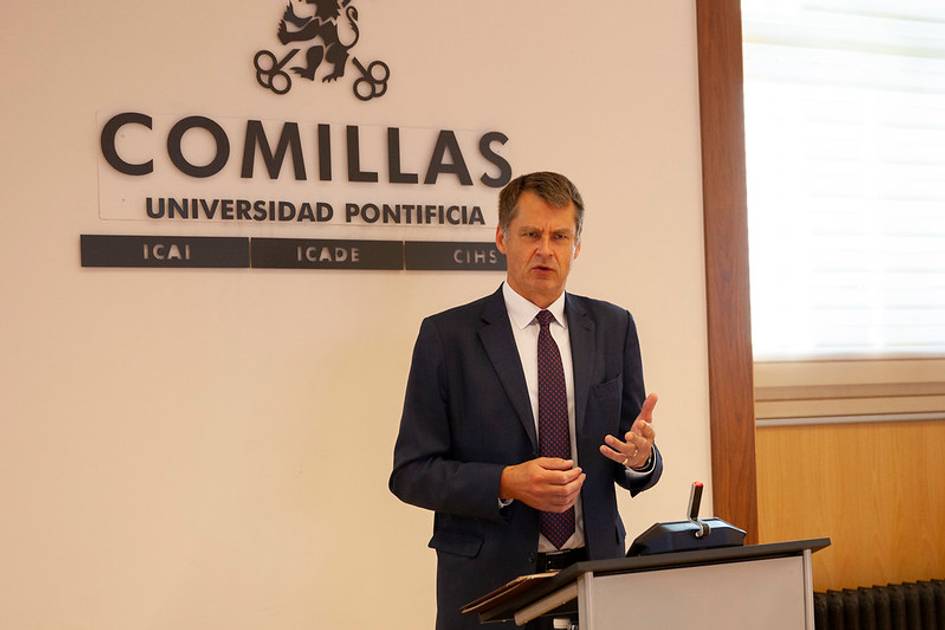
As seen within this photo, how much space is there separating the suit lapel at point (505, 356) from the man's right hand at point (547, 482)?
26 centimetres

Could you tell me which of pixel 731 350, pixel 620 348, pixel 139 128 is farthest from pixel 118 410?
pixel 731 350

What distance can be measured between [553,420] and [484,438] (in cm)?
19

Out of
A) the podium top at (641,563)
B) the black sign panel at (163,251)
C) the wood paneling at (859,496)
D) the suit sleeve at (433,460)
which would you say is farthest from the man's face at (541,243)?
the wood paneling at (859,496)

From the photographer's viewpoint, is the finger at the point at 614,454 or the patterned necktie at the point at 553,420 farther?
the patterned necktie at the point at 553,420

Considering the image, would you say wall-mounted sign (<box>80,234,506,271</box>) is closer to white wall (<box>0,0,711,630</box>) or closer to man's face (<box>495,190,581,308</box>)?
white wall (<box>0,0,711,630</box>)

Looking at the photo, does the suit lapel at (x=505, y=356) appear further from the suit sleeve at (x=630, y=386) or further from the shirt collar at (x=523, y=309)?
the suit sleeve at (x=630, y=386)

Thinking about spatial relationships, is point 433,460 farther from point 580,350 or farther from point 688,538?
point 688,538

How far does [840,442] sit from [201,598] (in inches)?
109

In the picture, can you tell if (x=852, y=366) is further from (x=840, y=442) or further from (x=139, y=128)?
(x=139, y=128)

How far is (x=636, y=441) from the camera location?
245 cm

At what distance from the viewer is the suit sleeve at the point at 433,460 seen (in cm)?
247

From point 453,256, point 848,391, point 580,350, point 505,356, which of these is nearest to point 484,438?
A: point 505,356

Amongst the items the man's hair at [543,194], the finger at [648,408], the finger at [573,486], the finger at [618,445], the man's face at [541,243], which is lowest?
the finger at [573,486]

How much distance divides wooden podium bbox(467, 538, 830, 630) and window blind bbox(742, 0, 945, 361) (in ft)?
7.73
